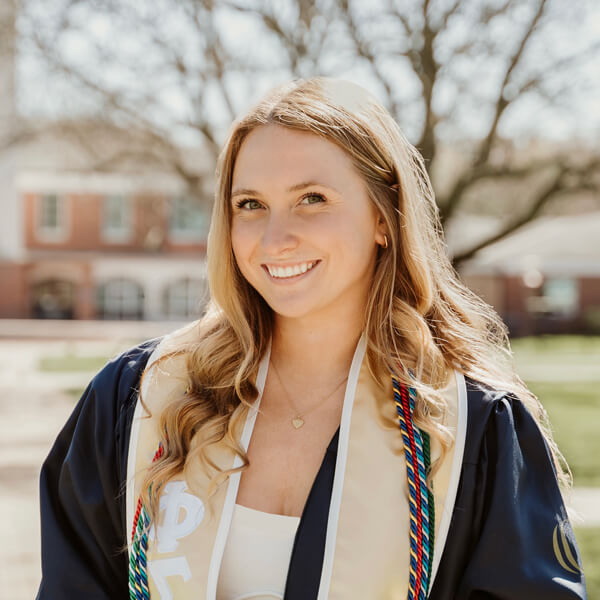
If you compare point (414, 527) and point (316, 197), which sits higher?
point (316, 197)

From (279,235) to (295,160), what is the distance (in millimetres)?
193

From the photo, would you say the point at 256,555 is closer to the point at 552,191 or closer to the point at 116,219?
the point at 552,191

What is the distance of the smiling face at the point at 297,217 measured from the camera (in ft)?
6.36

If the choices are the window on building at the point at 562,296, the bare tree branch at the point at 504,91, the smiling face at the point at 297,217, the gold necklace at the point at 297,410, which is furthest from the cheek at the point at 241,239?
the window on building at the point at 562,296

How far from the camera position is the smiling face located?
1938 millimetres

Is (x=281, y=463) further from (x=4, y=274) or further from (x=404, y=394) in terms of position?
(x=4, y=274)

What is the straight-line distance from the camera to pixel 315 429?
2045 millimetres

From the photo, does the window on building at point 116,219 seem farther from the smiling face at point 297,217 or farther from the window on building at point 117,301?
the smiling face at point 297,217

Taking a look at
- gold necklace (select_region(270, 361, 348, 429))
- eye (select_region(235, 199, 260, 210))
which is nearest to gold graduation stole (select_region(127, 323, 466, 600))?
gold necklace (select_region(270, 361, 348, 429))

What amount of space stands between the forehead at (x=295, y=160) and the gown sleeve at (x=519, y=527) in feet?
2.34

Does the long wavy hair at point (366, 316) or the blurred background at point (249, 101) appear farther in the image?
the blurred background at point (249, 101)

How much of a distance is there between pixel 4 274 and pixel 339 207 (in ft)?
106

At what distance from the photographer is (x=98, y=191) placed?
1309 inches

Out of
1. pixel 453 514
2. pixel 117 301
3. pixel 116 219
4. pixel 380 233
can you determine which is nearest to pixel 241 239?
pixel 380 233
